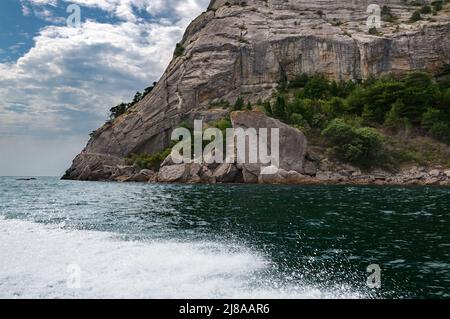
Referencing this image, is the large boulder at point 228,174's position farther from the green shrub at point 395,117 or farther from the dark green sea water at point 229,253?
the dark green sea water at point 229,253

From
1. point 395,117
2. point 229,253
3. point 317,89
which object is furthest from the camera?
point 317,89

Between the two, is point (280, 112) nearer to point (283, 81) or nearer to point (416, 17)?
point (283, 81)

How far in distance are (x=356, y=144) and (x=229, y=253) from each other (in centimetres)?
5846

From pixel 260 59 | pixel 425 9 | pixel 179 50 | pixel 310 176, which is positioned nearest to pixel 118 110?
pixel 179 50

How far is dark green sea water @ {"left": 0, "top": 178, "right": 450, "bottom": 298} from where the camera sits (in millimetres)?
10219

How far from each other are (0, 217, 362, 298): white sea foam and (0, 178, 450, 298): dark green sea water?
0.03 m

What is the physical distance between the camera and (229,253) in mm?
14242

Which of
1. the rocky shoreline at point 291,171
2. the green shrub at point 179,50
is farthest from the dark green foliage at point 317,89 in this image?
Answer: the green shrub at point 179,50

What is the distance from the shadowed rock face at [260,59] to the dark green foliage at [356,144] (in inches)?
1872

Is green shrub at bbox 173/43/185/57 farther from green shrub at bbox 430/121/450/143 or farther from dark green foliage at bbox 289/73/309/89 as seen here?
green shrub at bbox 430/121/450/143

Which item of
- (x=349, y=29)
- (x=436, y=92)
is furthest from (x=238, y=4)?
(x=436, y=92)
